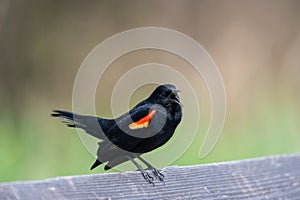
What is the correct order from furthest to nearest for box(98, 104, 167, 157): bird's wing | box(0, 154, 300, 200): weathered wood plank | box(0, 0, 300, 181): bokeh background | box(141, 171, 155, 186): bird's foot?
1. box(0, 0, 300, 181): bokeh background
2. box(98, 104, 167, 157): bird's wing
3. box(141, 171, 155, 186): bird's foot
4. box(0, 154, 300, 200): weathered wood plank

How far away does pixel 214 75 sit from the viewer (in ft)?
16.4

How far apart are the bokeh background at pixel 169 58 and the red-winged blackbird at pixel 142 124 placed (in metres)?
1.40

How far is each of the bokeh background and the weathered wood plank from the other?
1525mm

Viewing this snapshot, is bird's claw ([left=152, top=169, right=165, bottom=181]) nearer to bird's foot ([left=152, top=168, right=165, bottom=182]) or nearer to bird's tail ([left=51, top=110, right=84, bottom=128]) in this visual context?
bird's foot ([left=152, top=168, right=165, bottom=182])

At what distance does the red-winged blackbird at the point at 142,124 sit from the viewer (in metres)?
2.36

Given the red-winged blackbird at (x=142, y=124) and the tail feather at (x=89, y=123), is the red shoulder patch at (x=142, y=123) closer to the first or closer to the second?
the red-winged blackbird at (x=142, y=124)

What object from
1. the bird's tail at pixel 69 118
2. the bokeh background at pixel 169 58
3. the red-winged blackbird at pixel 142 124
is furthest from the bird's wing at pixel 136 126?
the bokeh background at pixel 169 58

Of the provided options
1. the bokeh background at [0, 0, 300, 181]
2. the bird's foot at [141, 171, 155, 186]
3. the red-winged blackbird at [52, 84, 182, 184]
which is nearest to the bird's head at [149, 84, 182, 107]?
the red-winged blackbird at [52, 84, 182, 184]

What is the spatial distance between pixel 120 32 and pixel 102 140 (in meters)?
2.82

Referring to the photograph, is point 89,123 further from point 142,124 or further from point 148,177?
point 148,177

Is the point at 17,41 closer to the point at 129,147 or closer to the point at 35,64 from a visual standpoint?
the point at 35,64

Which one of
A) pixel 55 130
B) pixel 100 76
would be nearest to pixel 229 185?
pixel 55 130

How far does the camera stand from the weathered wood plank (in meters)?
1.72

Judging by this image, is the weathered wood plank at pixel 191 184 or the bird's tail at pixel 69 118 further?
the bird's tail at pixel 69 118
